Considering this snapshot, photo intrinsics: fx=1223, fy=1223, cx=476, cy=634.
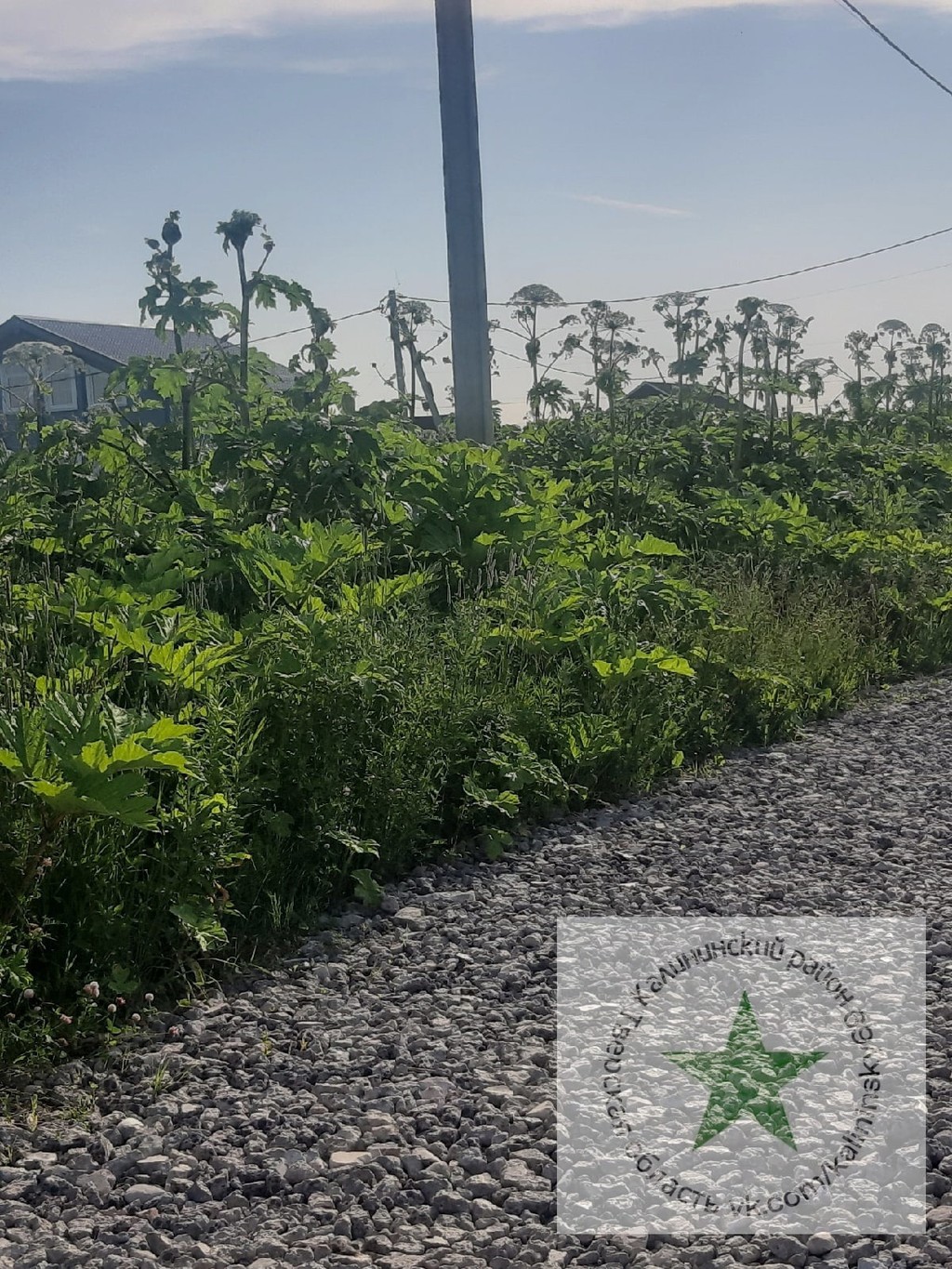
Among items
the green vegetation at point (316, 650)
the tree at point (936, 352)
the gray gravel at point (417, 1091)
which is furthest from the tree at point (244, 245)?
the tree at point (936, 352)

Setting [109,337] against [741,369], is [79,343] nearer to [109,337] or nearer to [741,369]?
[109,337]

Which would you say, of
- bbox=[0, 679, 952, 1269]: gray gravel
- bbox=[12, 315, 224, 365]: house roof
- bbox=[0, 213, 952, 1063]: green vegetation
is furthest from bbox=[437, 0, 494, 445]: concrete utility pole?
bbox=[12, 315, 224, 365]: house roof

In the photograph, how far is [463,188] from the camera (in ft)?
28.1

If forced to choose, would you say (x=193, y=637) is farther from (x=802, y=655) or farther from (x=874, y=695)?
(x=874, y=695)

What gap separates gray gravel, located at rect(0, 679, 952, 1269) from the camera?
2.27 metres

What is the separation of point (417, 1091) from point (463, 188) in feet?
23.3

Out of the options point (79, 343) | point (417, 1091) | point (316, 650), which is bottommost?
point (417, 1091)

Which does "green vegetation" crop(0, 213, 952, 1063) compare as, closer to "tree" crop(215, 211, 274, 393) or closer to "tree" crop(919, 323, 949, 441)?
"tree" crop(215, 211, 274, 393)

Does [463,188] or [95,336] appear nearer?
[463,188]

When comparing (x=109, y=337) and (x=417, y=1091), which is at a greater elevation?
(x=109, y=337)

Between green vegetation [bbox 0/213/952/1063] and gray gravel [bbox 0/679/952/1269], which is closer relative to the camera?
gray gravel [bbox 0/679/952/1269]

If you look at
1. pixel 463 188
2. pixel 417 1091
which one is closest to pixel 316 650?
pixel 417 1091

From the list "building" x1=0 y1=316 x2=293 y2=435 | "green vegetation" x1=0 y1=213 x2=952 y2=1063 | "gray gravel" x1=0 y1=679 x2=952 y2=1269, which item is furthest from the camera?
"building" x1=0 y1=316 x2=293 y2=435

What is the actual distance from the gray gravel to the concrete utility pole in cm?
491
